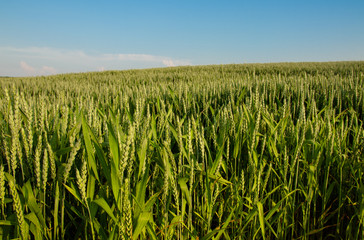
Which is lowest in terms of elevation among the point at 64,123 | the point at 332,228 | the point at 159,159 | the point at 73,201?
the point at 332,228

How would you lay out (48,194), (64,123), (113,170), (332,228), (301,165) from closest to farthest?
(113,170) → (48,194) → (64,123) → (332,228) → (301,165)

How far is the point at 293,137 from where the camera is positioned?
50.8 inches

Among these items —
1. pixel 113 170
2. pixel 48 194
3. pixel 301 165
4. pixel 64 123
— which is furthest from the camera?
pixel 301 165

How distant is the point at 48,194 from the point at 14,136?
1.15 ft

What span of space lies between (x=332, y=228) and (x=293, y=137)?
1.76 ft

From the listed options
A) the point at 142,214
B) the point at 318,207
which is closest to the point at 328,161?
the point at 318,207

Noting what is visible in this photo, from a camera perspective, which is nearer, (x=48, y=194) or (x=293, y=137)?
(x=48, y=194)

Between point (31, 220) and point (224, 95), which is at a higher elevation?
point (224, 95)

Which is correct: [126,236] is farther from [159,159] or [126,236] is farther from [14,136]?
[14,136]

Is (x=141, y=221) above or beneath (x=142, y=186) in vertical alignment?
beneath

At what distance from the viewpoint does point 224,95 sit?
2.98m

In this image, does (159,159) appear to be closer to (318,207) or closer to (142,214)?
(142,214)

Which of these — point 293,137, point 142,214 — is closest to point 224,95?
point 293,137

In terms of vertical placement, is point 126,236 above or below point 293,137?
below
